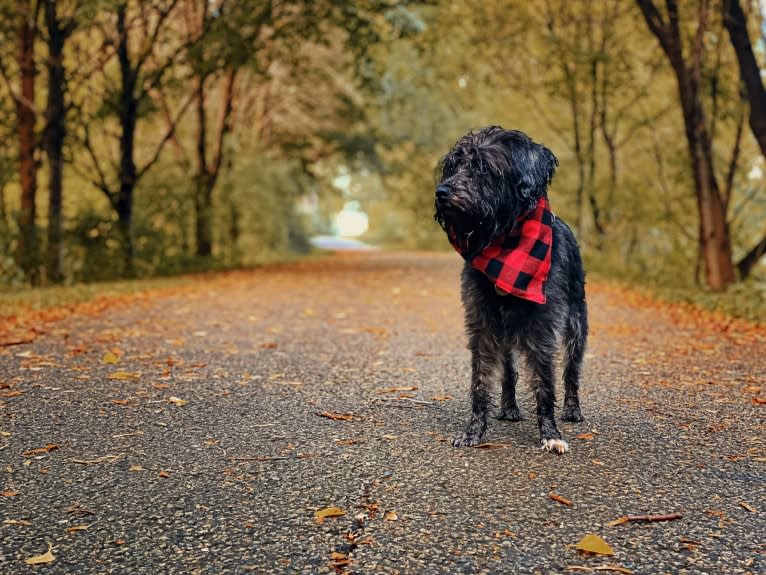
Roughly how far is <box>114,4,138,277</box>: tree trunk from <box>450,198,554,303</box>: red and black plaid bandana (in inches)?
531

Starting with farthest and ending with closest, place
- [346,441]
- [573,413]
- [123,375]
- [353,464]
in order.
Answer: [123,375]
[573,413]
[346,441]
[353,464]

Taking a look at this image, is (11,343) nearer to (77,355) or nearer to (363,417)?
(77,355)

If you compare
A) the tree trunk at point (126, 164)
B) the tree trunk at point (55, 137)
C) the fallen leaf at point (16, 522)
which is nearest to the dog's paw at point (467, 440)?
the fallen leaf at point (16, 522)

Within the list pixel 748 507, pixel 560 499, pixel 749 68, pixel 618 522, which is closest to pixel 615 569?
pixel 618 522

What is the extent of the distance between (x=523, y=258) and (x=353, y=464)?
1310 mm

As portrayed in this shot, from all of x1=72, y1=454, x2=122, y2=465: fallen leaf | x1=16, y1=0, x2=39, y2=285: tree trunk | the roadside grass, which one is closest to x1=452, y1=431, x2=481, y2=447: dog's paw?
x1=72, y1=454, x2=122, y2=465: fallen leaf

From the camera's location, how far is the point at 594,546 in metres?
2.93

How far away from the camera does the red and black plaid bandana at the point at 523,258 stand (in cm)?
402

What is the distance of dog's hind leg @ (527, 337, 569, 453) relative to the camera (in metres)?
4.18

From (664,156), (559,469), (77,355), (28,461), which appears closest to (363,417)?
(559,469)

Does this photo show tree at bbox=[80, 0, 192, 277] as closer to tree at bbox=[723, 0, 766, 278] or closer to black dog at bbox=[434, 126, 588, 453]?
tree at bbox=[723, 0, 766, 278]

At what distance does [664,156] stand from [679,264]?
149 inches

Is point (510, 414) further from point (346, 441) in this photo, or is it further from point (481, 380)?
point (346, 441)

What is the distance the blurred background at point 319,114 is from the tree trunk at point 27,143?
1.2 inches
